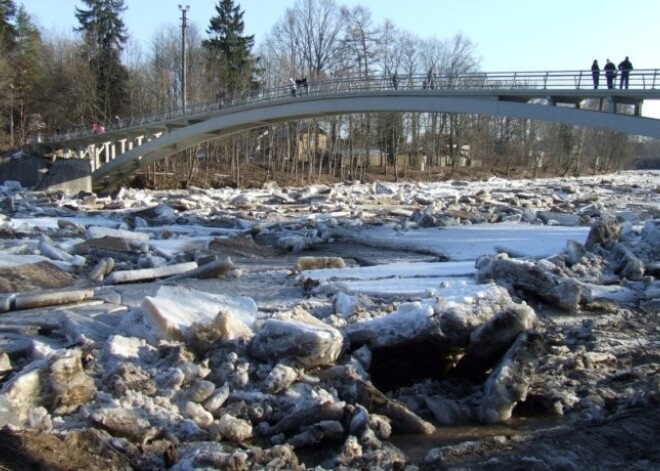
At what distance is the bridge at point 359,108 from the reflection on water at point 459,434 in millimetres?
16972

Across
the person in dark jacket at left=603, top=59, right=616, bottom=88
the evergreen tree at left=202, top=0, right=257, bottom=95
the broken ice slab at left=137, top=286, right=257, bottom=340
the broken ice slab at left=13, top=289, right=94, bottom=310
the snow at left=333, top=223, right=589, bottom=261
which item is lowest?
the snow at left=333, top=223, right=589, bottom=261

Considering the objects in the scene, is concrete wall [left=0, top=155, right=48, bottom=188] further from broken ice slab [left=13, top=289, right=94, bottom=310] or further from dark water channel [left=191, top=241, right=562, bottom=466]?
broken ice slab [left=13, top=289, right=94, bottom=310]

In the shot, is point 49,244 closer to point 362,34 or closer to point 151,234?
point 151,234

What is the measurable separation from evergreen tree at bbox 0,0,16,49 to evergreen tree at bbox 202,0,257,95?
47.5 feet

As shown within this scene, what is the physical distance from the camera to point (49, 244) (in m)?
13.9

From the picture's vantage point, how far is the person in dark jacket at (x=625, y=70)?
2081 cm

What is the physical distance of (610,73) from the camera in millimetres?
21125

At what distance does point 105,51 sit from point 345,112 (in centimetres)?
2921

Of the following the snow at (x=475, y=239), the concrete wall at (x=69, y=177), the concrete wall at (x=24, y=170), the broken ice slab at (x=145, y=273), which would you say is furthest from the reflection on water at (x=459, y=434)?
the concrete wall at (x=24, y=170)

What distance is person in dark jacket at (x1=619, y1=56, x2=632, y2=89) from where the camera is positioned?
68.3ft

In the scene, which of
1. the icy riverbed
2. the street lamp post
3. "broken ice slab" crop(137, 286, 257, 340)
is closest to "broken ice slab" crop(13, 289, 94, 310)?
the icy riverbed

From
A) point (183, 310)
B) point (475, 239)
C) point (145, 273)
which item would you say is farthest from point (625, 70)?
point (183, 310)

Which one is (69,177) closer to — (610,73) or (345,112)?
(345,112)

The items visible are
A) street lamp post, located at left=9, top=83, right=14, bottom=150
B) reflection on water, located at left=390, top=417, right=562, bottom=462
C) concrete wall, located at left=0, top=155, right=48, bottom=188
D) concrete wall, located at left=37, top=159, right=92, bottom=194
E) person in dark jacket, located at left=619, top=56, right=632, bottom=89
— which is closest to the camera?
reflection on water, located at left=390, top=417, right=562, bottom=462
